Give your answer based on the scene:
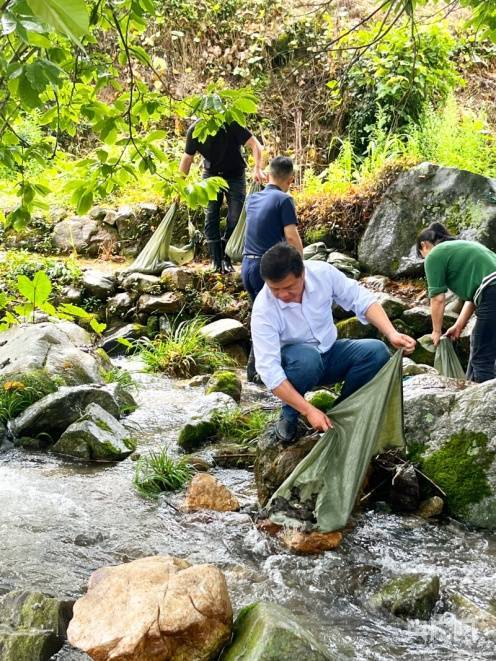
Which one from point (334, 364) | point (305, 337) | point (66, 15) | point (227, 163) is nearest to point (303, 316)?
point (305, 337)

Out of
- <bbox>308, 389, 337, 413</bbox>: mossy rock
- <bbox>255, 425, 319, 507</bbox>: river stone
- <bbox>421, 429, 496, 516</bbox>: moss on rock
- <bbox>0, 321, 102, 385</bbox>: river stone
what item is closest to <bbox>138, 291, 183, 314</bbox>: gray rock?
<bbox>0, 321, 102, 385</bbox>: river stone

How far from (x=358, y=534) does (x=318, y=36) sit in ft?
32.4

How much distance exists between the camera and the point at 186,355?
658cm

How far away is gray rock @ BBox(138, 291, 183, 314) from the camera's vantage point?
300 inches

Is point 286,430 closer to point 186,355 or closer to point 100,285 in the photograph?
point 186,355

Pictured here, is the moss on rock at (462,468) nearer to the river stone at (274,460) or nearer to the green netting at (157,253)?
the river stone at (274,460)

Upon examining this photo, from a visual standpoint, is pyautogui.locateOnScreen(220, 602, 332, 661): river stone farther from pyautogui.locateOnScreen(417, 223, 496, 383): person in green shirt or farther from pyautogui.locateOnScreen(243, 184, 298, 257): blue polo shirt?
pyautogui.locateOnScreen(243, 184, 298, 257): blue polo shirt

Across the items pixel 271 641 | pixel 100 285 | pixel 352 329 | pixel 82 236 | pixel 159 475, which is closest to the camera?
pixel 271 641

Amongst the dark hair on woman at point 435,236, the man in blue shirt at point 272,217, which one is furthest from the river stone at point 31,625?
the dark hair on woman at point 435,236

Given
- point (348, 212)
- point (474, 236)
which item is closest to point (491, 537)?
point (474, 236)

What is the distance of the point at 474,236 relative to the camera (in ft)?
22.2

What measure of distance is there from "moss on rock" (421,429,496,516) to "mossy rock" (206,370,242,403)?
2222mm

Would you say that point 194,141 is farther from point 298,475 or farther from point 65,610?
point 65,610

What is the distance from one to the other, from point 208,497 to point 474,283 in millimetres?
2349
